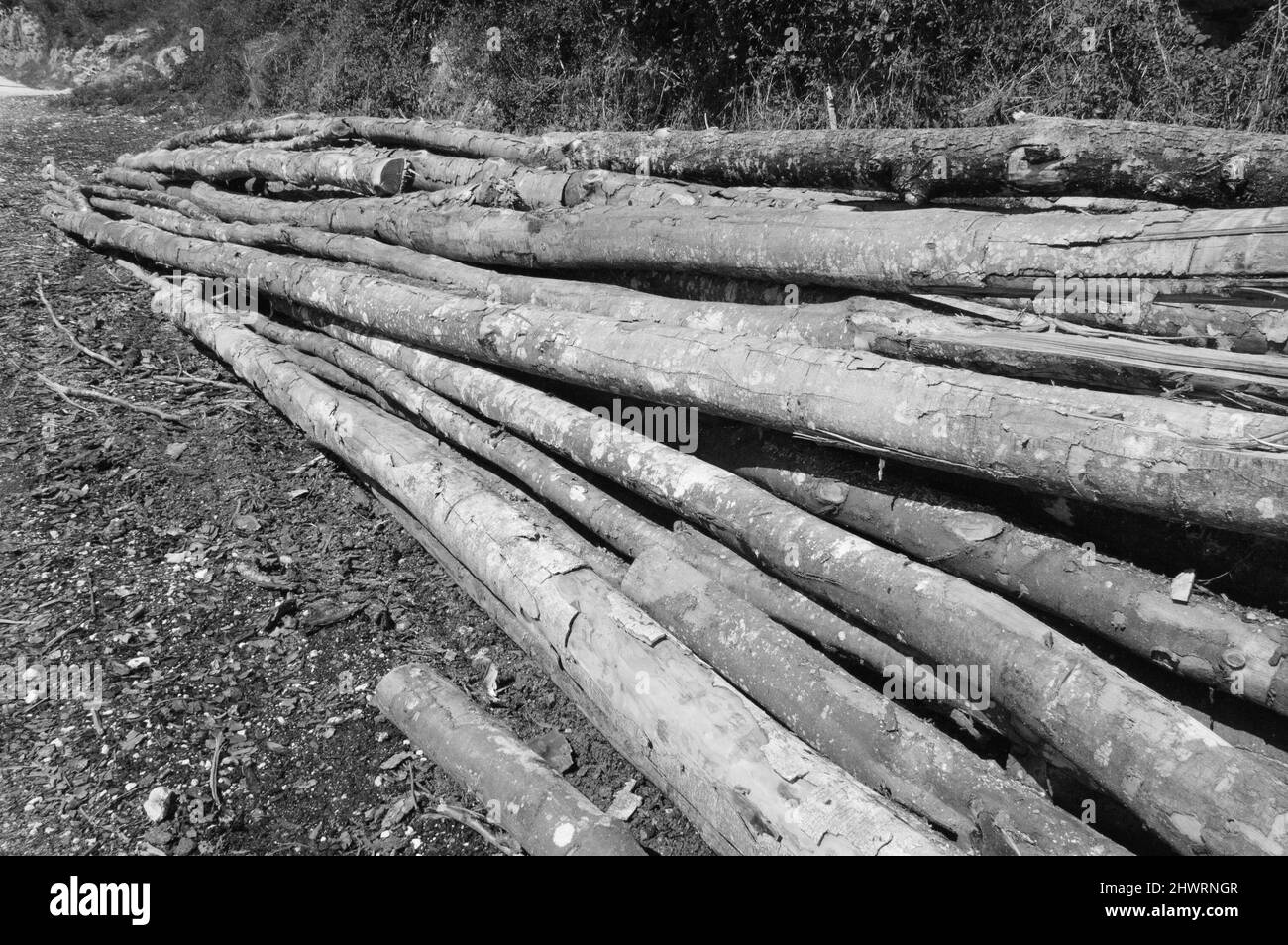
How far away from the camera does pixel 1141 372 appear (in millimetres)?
3354

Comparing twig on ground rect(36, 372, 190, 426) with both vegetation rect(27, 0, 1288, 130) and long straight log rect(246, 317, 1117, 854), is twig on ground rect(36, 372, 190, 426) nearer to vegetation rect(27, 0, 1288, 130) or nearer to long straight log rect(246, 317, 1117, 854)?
long straight log rect(246, 317, 1117, 854)

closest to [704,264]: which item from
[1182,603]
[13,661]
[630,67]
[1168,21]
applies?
[1182,603]

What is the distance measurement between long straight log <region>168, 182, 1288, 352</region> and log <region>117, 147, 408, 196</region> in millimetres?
2673

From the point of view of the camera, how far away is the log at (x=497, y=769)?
3.23 m

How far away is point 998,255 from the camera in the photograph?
12.4 feet

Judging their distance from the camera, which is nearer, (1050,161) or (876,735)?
(876,735)

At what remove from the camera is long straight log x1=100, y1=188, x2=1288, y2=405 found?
3.26 m

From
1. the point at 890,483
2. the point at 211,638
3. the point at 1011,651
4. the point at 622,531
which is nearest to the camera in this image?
the point at 1011,651

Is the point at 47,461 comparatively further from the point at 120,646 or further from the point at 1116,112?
the point at 1116,112

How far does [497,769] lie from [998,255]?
303 cm

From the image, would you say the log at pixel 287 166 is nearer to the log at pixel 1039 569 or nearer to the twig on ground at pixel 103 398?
the twig on ground at pixel 103 398

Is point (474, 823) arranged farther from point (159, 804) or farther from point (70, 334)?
point (70, 334)

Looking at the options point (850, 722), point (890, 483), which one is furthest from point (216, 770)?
point (890, 483)

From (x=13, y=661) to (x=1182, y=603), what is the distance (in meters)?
5.30
